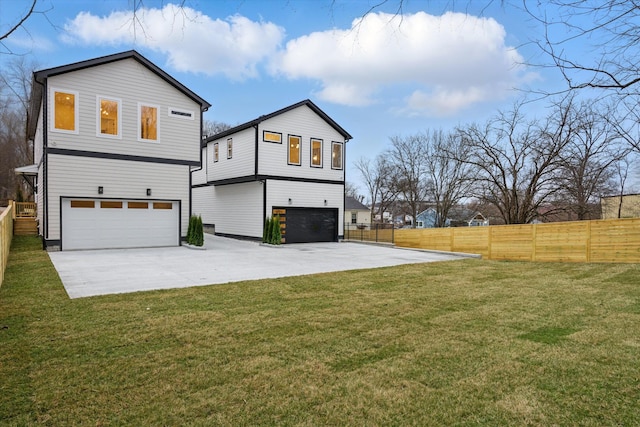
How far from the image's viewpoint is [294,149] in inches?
698

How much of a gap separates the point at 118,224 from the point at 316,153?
30.6 ft

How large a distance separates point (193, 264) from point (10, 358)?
253 inches

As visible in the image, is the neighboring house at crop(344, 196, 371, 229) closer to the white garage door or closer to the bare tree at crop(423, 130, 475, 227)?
the bare tree at crop(423, 130, 475, 227)

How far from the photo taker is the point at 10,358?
3.48m

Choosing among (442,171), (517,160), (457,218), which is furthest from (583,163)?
(457,218)

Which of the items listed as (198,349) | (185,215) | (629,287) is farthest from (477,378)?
(185,215)

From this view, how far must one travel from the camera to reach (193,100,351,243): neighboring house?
55.3 ft

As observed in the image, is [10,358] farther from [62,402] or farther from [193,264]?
[193,264]

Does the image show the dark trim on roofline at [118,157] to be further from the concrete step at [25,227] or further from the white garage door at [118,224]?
the concrete step at [25,227]

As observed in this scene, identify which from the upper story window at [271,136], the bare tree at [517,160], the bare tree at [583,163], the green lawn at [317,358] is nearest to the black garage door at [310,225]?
the upper story window at [271,136]

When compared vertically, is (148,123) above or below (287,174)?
above

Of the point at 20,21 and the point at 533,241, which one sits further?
the point at 533,241

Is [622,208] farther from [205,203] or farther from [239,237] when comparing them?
[205,203]

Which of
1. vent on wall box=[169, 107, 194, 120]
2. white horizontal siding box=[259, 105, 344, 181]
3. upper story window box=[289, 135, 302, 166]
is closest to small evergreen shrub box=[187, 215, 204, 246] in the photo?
white horizontal siding box=[259, 105, 344, 181]
